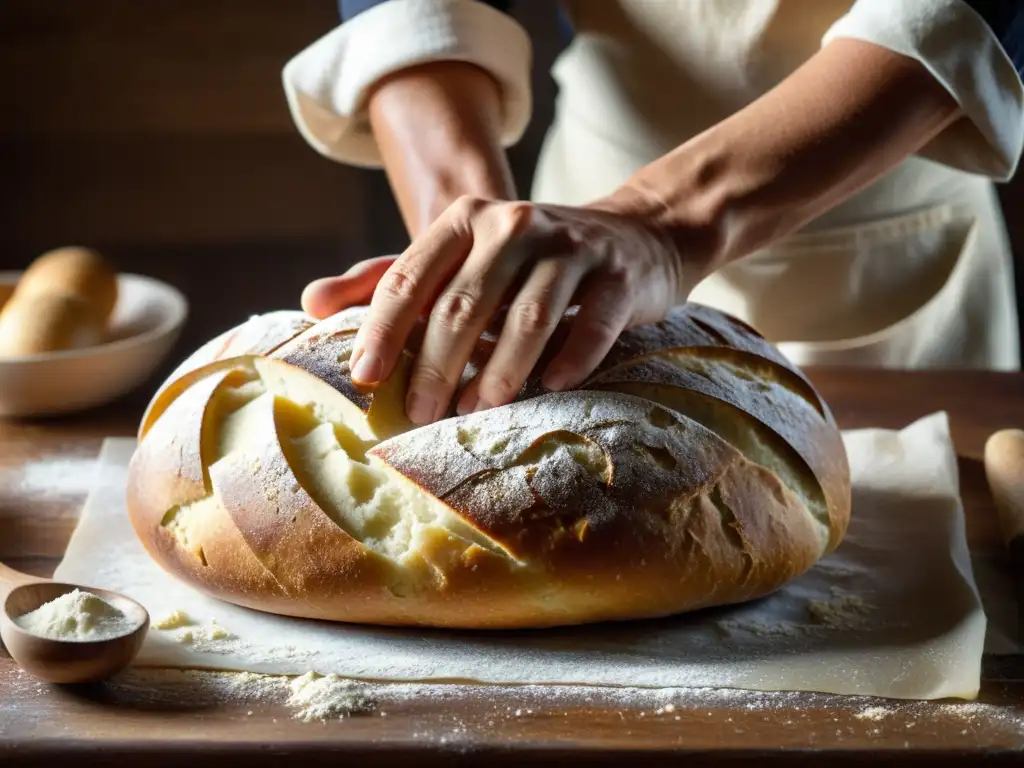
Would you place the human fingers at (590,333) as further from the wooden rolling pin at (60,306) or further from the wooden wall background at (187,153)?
the wooden wall background at (187,153)

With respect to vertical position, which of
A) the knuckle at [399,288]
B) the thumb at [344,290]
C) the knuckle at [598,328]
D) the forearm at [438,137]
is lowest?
the thumb at [344,290]

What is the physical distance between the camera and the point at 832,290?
1.71m

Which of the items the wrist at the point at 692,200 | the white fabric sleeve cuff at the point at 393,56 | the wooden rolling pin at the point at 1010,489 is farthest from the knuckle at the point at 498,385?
the white fabric sleeve cuff at the point at 393,56

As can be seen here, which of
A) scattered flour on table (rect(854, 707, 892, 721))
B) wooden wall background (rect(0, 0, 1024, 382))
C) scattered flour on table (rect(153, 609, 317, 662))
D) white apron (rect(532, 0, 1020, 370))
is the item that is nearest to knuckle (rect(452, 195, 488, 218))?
scattered flour on table (rect(153, 609, 317, 662))

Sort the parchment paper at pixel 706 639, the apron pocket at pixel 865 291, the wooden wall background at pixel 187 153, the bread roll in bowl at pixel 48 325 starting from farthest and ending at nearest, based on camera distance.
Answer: the wooden wall background at pixel 187 153, the apron pocket at pixel 865 291, the bread roll in bowl at pixel 48 325, the parchment paper at pixel 706 639

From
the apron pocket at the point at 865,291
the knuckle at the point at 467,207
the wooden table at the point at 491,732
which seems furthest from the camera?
the apron pocket at the point at 865,291

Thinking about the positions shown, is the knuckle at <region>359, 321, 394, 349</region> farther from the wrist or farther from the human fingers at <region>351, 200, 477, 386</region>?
the wrist

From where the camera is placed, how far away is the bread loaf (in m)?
0.99

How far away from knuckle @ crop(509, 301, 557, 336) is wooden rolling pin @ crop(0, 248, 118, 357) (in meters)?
0.73

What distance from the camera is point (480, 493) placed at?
988 mm

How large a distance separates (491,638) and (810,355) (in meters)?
0.91

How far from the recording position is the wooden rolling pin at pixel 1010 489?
1.15m

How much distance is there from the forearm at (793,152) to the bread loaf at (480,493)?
16cm

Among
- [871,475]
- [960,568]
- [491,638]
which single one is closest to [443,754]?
[491,638]
